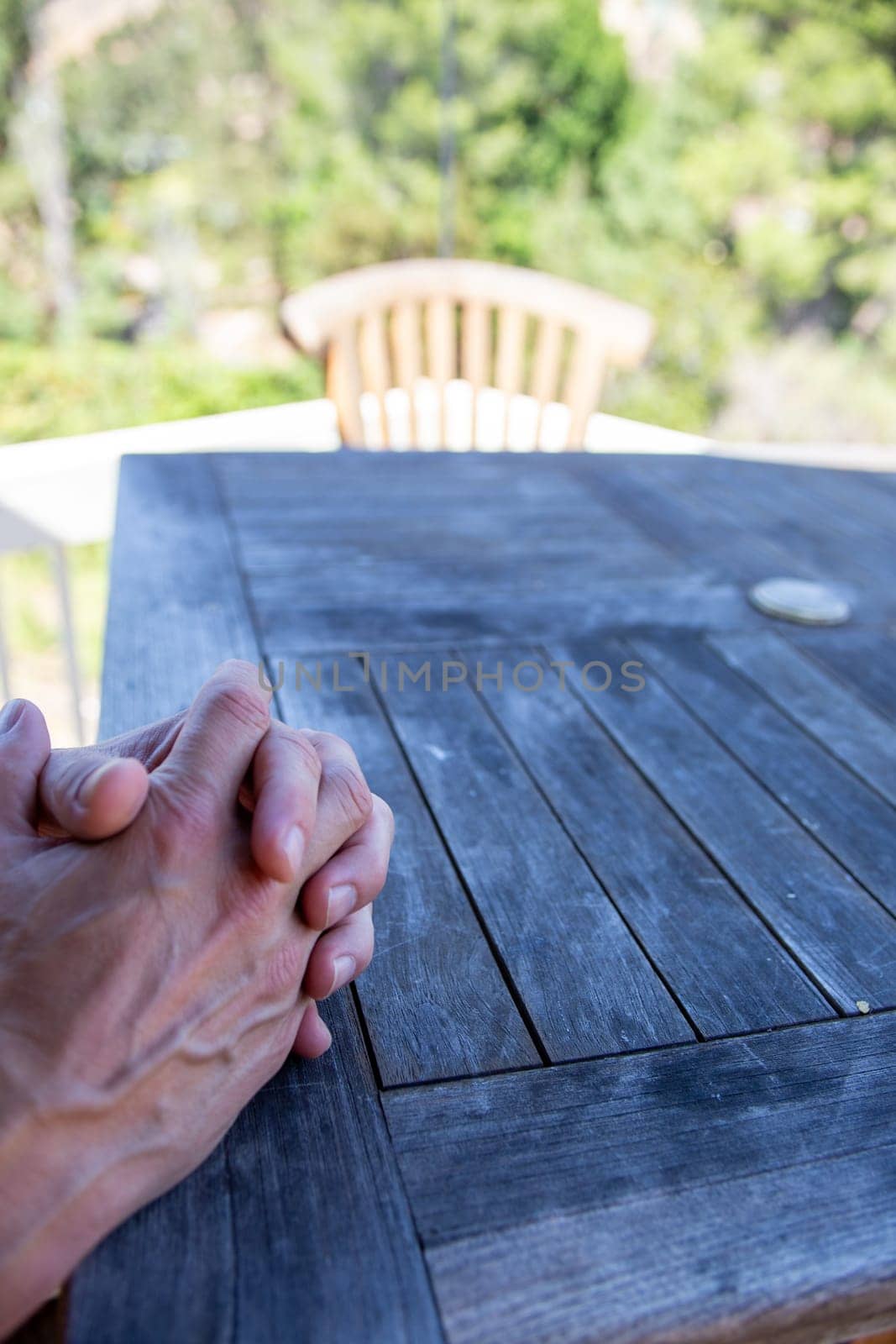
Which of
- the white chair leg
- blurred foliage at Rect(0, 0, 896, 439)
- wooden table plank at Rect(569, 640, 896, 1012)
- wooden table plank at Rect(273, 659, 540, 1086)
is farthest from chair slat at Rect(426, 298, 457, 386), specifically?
blurred foliage at Rect(0, 0, 896, 439)

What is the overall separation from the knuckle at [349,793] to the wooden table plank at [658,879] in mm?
223

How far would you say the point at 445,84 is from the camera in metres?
12.9

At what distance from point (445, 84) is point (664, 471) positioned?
13.1 meters

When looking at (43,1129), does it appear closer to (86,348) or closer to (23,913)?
(23,913)

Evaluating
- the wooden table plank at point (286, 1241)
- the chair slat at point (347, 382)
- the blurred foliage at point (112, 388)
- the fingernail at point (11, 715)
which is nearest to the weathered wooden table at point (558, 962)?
the wooden table plank at point (286, 1241)

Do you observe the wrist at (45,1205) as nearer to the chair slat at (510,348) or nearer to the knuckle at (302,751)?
the knuckle at (302,751)

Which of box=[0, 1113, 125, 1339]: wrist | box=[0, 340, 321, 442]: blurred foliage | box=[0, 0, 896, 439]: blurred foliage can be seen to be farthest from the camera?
box=[0, 0, 896, 439]: blurred foliage

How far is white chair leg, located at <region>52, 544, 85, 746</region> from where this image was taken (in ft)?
6.19

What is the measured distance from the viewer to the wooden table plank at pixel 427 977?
57 cm

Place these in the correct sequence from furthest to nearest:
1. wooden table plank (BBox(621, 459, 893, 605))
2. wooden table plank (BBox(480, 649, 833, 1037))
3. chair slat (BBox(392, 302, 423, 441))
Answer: chair slat (BBox(392, 302, 423, 441)) < wooden table plank (BBox(621, 459, 893, 605)) < wooden table plank (BBox(480, 649, 833, 1037))

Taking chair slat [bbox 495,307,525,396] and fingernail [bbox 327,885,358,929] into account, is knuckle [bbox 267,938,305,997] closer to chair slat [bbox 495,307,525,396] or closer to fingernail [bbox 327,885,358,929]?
fingernail [bbox 327,885,358,929]

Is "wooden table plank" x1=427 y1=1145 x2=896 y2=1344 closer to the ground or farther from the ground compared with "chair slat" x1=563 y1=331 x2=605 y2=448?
farther from the ground

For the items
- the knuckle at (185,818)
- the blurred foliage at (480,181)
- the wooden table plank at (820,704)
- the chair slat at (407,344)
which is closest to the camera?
the knuckle at (185,818)

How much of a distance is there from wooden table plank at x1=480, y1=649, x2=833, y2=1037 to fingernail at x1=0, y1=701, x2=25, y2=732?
409 millimetres
